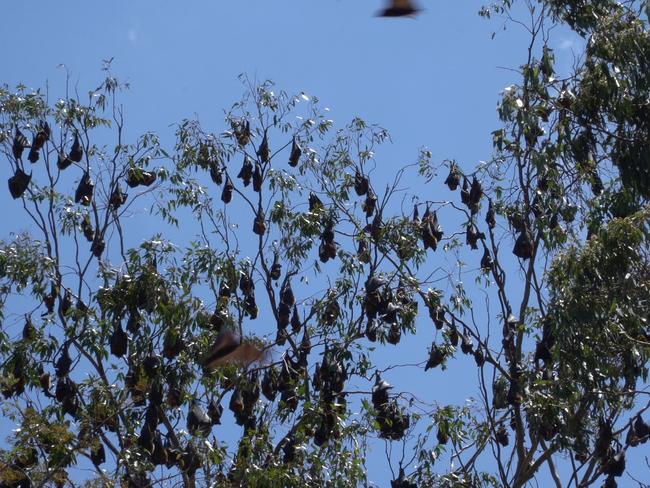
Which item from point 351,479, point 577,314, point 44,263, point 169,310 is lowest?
point 351,479

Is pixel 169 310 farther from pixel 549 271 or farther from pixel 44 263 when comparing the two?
pixel 549 271

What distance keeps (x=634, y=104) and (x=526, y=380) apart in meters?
2.75

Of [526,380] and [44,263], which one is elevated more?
[44,263]

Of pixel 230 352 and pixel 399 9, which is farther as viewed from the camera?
pixel 230 352

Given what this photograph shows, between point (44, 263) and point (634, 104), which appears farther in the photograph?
point (44, 263)

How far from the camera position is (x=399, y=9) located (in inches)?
136

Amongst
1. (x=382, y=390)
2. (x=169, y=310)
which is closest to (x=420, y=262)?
(x=382, y=390)

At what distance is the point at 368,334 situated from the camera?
39.3ft

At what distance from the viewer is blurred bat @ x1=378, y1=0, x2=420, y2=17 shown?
11.2ft

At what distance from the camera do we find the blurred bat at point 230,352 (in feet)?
31.0

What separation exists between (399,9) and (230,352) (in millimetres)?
6353

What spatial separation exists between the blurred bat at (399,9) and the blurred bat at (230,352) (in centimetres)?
611

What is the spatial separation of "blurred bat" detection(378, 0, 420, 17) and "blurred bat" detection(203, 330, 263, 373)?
611 centimetres

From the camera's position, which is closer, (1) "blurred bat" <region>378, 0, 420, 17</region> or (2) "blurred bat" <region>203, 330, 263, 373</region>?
(1) "blurred bat" <region>378, 0, 420, 17</region>
